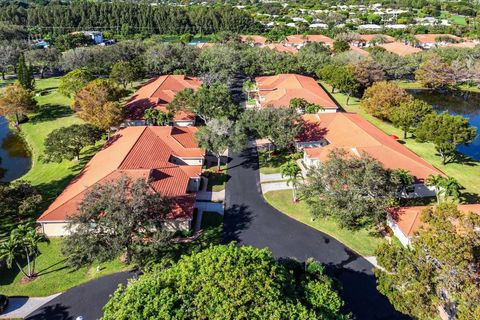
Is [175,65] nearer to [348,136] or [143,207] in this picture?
[348,136]

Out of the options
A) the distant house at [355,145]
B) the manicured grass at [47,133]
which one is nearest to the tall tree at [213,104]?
the distant house at [355,145]

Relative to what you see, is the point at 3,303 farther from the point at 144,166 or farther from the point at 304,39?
the point at 304,39

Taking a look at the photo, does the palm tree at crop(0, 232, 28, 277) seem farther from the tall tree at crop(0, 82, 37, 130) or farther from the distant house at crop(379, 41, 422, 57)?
the distant house at crop(379, 41, 422, 57)

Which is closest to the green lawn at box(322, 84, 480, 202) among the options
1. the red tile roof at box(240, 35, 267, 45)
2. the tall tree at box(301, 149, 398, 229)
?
the tall tree at box(301, 149, 398, 229)

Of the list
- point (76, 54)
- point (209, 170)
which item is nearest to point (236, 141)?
point (209, 170)

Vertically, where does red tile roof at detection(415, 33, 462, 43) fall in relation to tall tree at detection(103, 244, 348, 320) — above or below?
above

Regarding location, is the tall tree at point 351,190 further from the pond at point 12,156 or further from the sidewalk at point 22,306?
the pond at point 12,156
